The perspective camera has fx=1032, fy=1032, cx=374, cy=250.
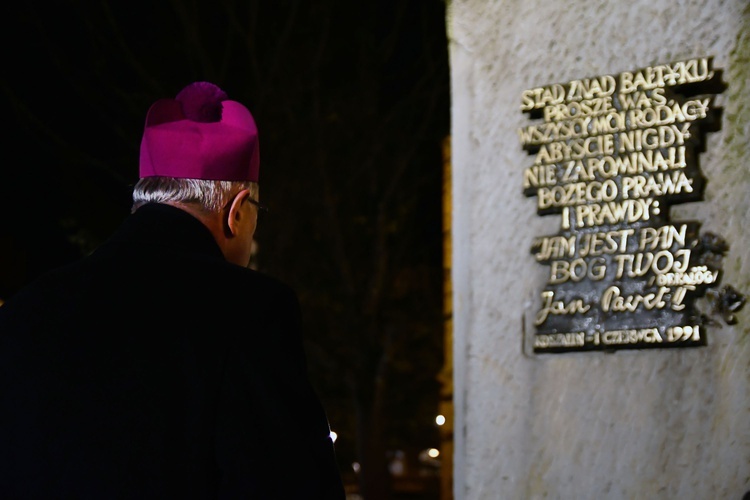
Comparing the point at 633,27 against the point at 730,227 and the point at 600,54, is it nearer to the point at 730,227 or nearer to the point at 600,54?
the point at 600,54

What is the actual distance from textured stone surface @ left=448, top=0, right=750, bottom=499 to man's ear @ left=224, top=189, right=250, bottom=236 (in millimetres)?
2311

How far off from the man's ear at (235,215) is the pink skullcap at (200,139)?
0.13 feet

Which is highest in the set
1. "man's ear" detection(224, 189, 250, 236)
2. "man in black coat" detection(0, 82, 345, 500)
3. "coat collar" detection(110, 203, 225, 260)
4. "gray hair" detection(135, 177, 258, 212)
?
"gray hair" detection(135, 177, 258, 212)

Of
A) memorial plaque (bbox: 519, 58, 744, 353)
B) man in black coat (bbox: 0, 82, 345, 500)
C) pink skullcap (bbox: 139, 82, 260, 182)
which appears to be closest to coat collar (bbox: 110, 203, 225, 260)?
man in black coat (bbox: 0, 82, 345, 500)

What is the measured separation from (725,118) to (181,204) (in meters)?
2.54

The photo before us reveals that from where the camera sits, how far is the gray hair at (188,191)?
7.38 ft

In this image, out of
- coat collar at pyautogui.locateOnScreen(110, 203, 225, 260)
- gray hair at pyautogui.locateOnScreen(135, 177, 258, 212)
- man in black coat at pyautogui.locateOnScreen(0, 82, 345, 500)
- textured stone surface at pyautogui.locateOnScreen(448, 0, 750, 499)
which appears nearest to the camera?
man in black coat at pyautogui.locateOnScreen(0, 82, 345, 500)

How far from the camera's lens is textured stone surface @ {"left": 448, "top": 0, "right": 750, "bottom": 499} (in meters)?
3.93

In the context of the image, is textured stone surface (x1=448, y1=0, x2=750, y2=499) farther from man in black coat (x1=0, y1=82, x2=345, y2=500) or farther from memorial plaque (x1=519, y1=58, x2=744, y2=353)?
man in black coat (x1=0, y1=82, x2=345, y2=500)

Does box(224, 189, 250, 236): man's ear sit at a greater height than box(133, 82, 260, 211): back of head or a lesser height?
lesser

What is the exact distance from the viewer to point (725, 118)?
13.1 feet

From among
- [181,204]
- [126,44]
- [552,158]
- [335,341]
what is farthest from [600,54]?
[335,341]

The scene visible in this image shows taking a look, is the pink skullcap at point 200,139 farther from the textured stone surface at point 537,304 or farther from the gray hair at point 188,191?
the textured stone surface at point 537,304

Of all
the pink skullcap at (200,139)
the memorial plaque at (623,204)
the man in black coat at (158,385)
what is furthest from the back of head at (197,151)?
the memorial plaque at (623,204)
